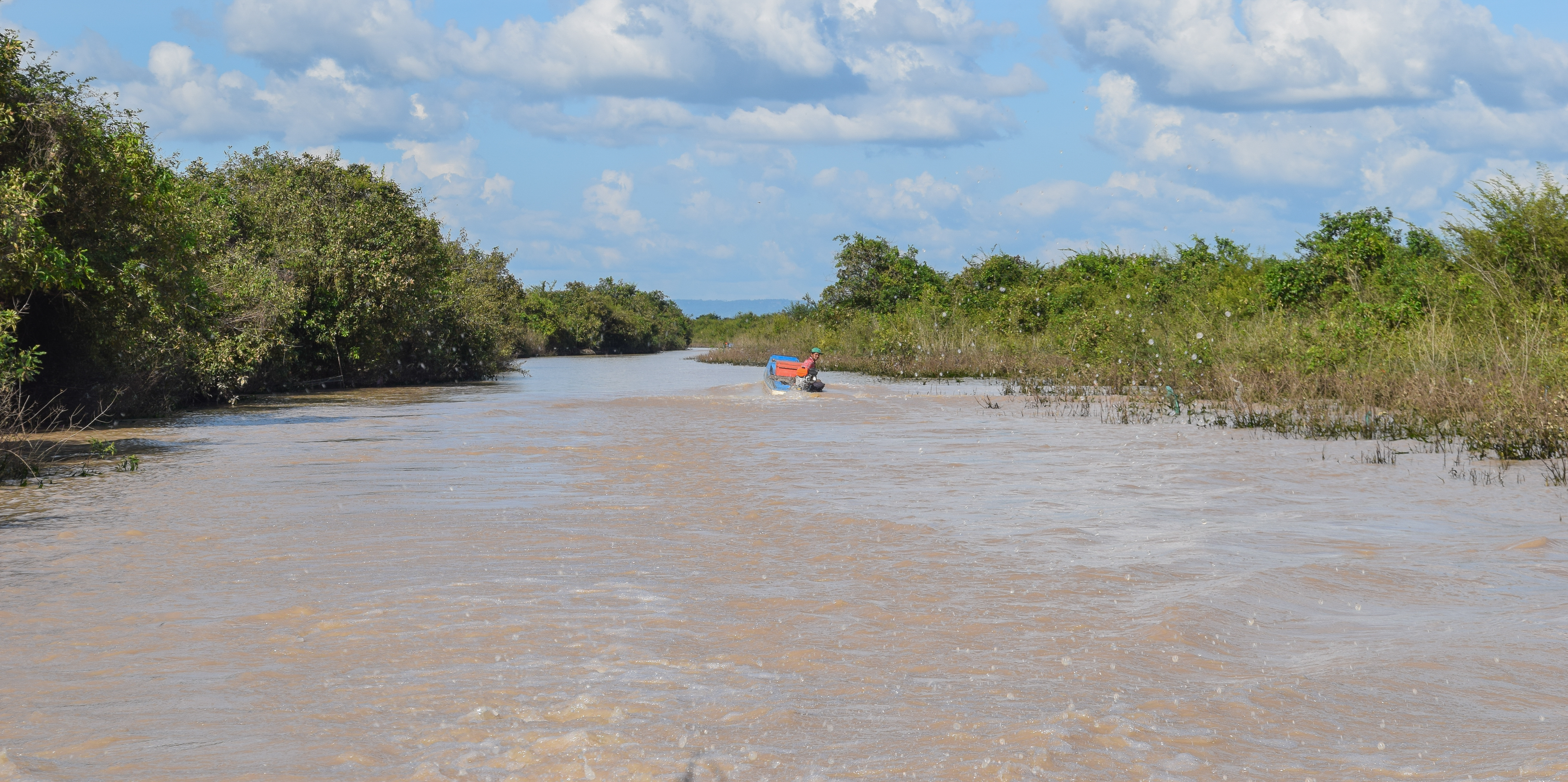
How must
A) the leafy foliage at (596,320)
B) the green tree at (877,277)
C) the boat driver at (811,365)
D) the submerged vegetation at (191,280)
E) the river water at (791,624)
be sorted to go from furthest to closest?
the leafy foliage at (596,320) < the green tree at (877,277) < the boat driver at (811,365) < the submerged vegetation at (191,280) < the river water at (791,624)

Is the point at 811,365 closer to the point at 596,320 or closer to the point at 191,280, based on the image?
the point at 191,280

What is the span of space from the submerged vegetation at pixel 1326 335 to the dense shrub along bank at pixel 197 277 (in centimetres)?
1655

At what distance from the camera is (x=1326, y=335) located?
21.6m

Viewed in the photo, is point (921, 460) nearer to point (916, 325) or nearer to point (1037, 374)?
point (1037, 374)

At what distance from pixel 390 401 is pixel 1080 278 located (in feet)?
92.3

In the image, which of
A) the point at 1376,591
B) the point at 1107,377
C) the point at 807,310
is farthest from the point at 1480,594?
the point at 807,310

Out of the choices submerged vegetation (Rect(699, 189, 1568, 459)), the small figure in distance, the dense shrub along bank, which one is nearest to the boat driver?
the small figure in distance

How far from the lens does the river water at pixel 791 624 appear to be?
470 cm

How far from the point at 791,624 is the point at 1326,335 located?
706 inches

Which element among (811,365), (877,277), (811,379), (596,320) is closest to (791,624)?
(811,379)

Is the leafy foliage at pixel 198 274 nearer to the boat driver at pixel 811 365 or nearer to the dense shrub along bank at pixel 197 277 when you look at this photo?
the dense shrub along bank at pixel 197 277

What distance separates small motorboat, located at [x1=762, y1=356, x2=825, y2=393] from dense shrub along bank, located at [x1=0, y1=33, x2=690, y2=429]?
11.3m

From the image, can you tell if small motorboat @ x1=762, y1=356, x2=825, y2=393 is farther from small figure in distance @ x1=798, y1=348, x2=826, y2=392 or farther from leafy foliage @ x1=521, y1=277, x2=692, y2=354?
leafy foliage @ x1=521, y1=277, x2=692, y2=354

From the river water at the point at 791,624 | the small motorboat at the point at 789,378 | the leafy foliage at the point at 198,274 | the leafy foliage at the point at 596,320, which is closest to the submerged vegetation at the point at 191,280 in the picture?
the leafy foliage at the point at 198,274
